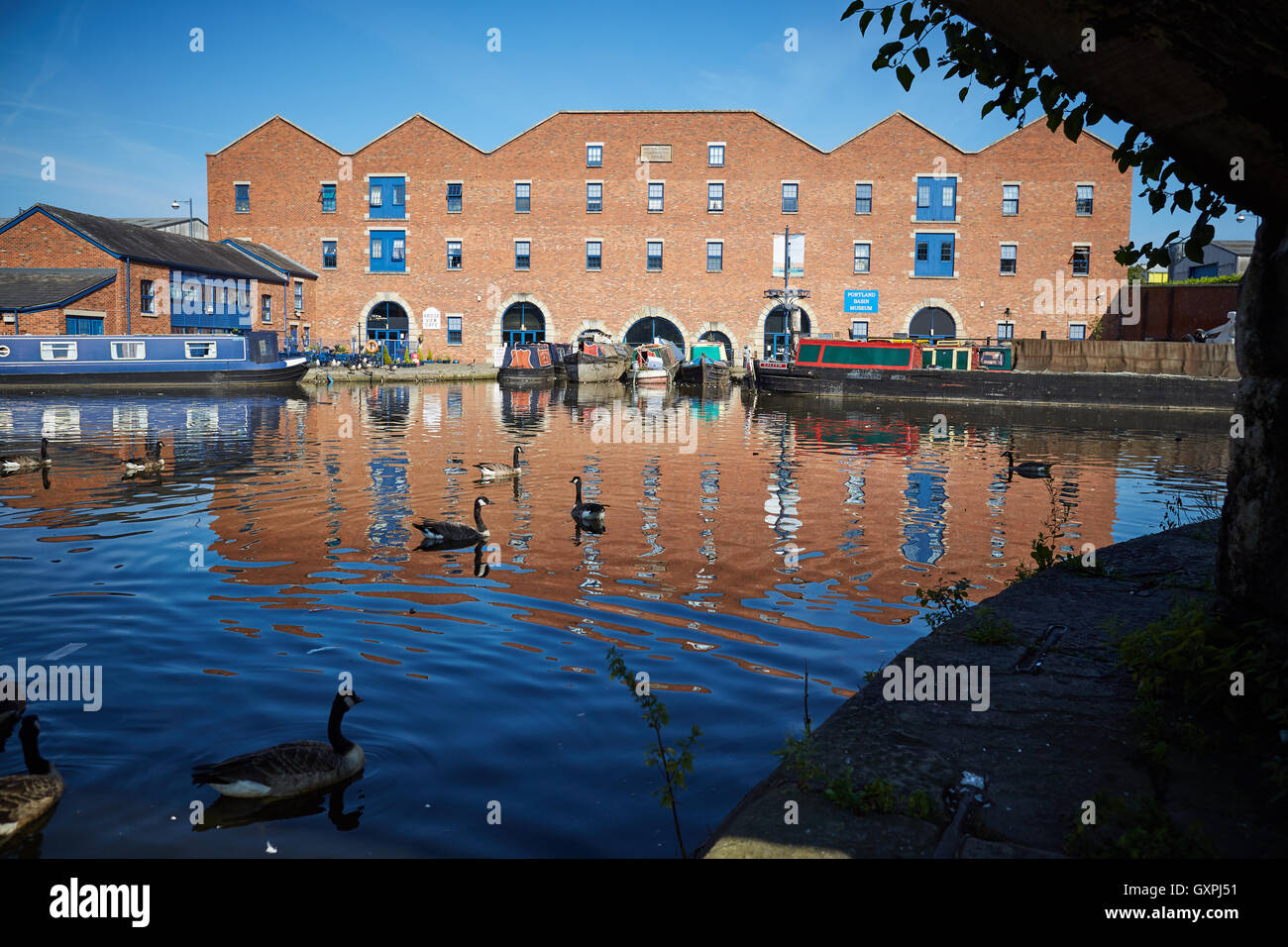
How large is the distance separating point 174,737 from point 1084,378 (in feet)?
117

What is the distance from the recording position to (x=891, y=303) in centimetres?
4419

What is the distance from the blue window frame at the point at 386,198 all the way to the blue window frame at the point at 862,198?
22.6 meters

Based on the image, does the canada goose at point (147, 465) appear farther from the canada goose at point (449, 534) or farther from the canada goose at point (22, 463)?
the canada goose at point (449, 534)

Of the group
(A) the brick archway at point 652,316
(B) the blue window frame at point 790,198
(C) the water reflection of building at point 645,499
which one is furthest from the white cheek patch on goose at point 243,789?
(B) the blue window frame at point 790,198

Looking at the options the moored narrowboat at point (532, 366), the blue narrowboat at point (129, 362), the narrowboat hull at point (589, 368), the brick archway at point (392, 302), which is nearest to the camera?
the blue narrowboat at point (129, 362)

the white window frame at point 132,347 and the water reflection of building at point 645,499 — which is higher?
the white window frame at point 132,347

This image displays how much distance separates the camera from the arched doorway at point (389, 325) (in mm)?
46688

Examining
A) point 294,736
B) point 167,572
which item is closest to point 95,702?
point 294,736

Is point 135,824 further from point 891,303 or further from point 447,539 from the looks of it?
point 891,303

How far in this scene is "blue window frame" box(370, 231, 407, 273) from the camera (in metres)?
45.7

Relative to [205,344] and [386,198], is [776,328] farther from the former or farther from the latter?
[205,344]

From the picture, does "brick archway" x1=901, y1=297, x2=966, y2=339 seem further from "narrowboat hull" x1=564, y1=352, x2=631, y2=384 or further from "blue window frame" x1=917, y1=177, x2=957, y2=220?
"narrowboat hull" x1=564, y1=352, x2=631, y2=384

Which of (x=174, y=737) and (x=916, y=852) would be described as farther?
(x=174, y=737)
